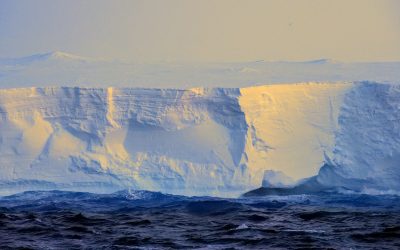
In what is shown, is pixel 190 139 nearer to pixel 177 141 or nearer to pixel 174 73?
pixel 177 141

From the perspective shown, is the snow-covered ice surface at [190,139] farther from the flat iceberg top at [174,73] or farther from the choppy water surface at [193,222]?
the flat iceberg top at [174,73]

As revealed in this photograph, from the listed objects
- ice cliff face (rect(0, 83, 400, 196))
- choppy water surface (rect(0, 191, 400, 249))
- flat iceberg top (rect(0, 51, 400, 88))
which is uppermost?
flat iceberg top (rect(0, 51, 400, 88))

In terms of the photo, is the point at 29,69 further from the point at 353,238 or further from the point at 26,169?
the point at 353,238

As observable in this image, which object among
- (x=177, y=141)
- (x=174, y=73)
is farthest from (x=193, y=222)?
(x=174, y=73)

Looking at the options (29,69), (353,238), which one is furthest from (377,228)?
(29,69)

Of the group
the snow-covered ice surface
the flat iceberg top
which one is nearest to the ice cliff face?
the snow-covered ice surface

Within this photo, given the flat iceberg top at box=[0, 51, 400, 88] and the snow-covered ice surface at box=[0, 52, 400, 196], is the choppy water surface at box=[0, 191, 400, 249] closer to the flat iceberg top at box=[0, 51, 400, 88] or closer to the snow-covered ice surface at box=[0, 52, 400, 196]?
the snow-covered ice surface at box=[0, 52, 400, 196]

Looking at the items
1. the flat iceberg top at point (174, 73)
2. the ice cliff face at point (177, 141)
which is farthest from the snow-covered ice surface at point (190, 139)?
the flat iceberg top at point (174, 73)
